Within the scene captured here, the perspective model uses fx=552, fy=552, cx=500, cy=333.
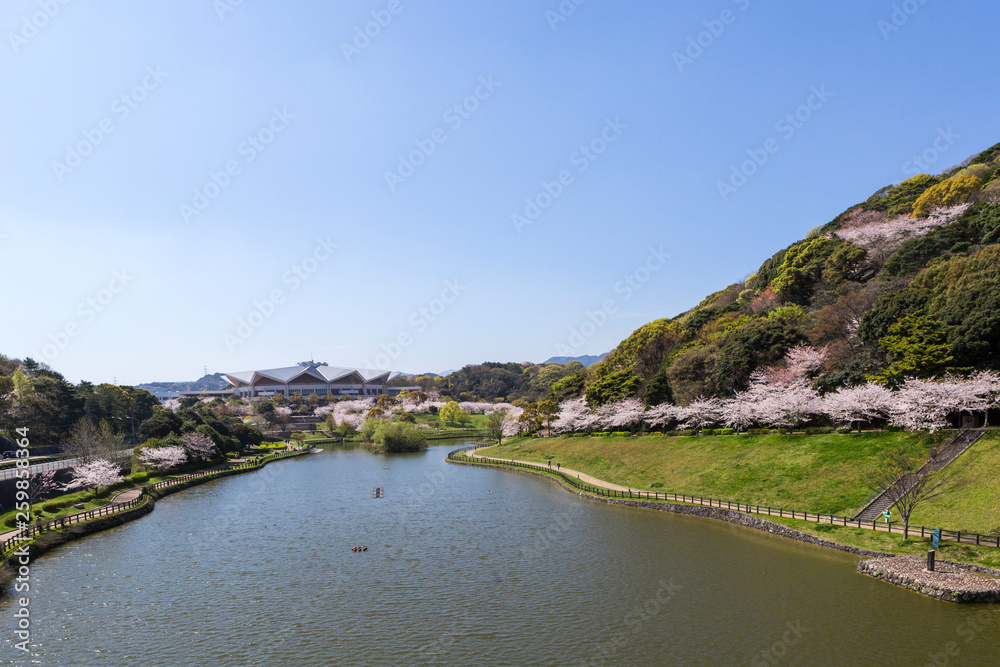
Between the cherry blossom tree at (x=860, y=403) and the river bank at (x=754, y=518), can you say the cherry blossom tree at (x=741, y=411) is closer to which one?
the cherry blossom tree at (x=860, y=403)

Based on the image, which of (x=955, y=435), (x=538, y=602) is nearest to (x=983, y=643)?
(x=538, y=602)

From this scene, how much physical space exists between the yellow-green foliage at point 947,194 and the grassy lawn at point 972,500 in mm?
48013

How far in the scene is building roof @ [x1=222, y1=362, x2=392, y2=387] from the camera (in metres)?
163

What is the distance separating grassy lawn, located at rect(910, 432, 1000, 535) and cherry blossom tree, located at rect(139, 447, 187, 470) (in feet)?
203

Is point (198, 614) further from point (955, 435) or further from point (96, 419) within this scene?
point (96, 419)

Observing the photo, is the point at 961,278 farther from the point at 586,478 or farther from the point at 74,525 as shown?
the point at 74,525

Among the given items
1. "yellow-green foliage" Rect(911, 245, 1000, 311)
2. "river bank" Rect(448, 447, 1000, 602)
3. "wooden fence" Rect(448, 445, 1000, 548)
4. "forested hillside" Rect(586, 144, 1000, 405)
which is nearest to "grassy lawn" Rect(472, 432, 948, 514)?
"wooden fence" Rect(448, 445, 1000, 548)

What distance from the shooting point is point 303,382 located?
166250 mm

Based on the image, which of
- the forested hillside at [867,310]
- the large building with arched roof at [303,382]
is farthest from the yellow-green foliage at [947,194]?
the large building with arched roof at [303,382]

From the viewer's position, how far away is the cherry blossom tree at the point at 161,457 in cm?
5559

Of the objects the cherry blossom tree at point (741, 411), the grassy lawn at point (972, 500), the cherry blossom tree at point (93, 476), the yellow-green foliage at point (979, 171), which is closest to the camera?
the grassy lawn at point (972, 500)

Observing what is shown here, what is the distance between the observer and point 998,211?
48.3m

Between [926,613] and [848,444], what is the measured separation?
61.8 feet

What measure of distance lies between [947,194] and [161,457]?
304ft
